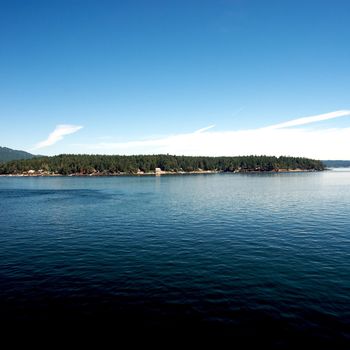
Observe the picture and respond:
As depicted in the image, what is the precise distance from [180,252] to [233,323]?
Answer: 708 inches

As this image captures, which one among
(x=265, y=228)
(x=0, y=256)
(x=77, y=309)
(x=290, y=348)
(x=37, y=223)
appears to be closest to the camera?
(x=290, y=348)

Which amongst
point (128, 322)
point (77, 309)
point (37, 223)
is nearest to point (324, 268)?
point (128, 322)

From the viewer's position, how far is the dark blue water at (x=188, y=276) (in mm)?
22062

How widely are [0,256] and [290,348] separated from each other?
126ft

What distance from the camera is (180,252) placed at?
39188mm

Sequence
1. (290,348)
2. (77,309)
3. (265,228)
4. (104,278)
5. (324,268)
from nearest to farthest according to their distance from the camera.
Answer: (290,348) → (77,309) → (104,278) → (324,268) → (265,228)

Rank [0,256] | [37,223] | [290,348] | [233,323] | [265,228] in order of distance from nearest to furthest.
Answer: [290,348] → [233,323] → [0,256] → [265,228] → [37,223]

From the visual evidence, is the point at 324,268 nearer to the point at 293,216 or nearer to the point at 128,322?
the point at 128,322

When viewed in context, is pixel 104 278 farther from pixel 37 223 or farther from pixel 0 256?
pixel 37 223

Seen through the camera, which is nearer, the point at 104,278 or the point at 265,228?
the point at 104,278

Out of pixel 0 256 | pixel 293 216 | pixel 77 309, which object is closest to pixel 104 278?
pixel 77 309

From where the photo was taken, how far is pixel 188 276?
3044 cm

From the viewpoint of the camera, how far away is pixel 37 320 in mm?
22234

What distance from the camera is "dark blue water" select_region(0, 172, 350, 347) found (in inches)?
869
